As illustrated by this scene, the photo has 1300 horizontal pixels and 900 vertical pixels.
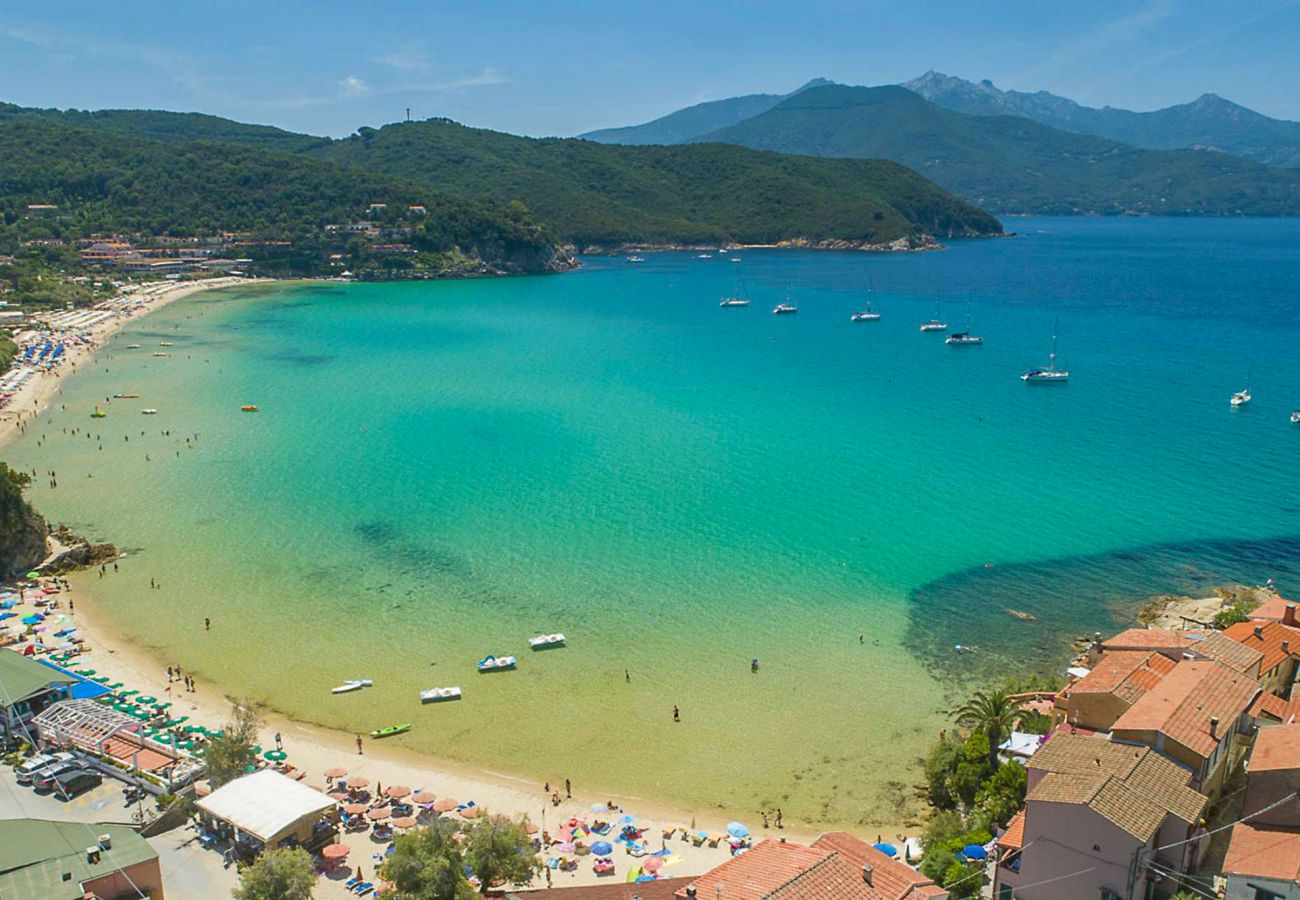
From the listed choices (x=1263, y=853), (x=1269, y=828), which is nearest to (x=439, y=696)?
(x=1263, y=853)

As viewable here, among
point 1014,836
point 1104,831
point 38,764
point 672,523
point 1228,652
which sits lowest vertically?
point 38,764

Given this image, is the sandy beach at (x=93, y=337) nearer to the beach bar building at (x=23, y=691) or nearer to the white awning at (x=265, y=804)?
the beach bar building at (x=23, y=691)

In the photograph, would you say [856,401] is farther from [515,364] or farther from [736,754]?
[736,754]

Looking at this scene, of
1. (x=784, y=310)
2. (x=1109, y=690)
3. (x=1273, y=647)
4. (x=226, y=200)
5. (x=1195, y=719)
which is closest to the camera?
(x=1195, y=719)

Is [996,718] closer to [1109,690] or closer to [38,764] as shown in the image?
[1109,690]

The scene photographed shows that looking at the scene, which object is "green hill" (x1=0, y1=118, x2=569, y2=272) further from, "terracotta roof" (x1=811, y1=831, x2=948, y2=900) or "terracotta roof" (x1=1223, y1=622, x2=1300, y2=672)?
"terracotta roof" (x1=811, y1=831, x2=948, y2=900)

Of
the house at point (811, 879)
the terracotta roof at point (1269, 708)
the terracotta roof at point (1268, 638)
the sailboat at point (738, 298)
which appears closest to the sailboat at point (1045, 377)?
the terracotta roof at point (1268, 638)
